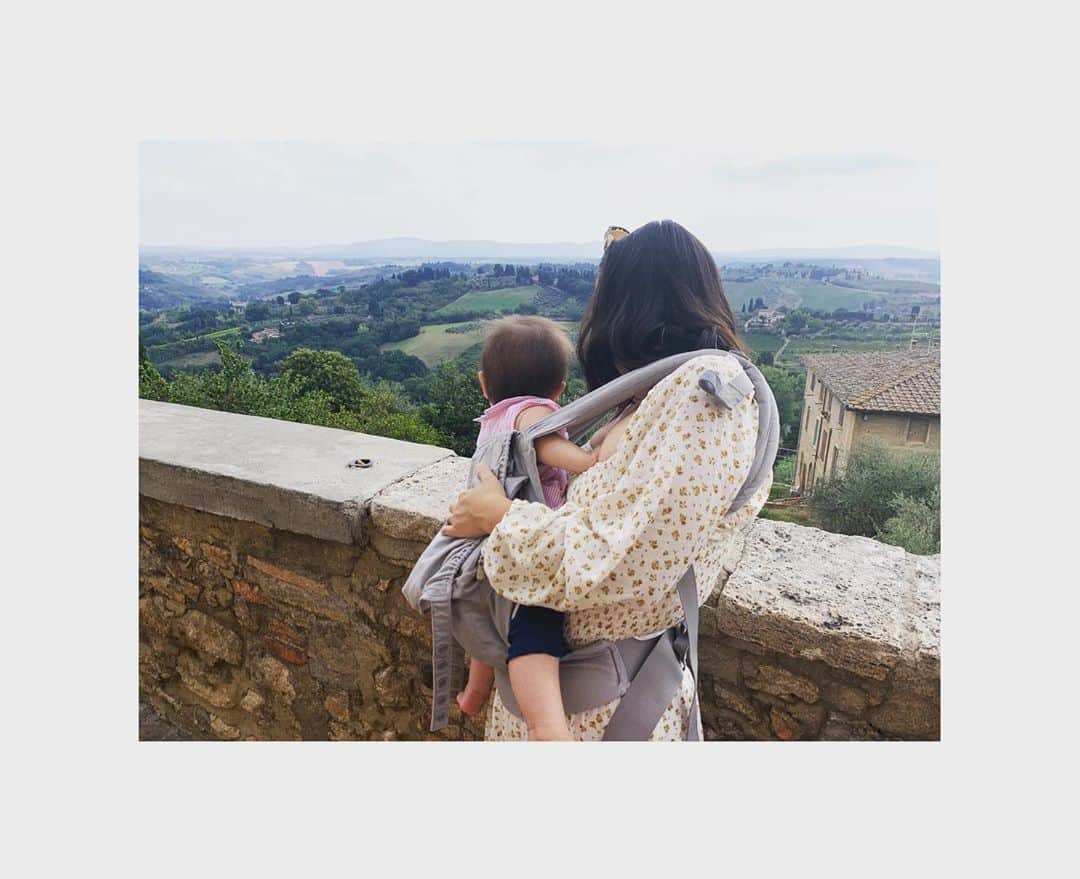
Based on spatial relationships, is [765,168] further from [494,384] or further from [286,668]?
[286,668]

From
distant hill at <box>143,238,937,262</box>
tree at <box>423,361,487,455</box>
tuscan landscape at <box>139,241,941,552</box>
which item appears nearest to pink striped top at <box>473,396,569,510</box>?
distant hill at <box>143,238,937,262</box>

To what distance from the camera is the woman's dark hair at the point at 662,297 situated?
1113 millimetres

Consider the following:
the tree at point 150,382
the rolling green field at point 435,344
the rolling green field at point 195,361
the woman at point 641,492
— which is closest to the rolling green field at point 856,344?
the rolling green field at point 435,344

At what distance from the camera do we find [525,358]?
53.8 inches

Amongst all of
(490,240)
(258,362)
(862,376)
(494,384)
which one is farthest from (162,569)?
(862,376)

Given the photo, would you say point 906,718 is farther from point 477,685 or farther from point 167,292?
point 167,292

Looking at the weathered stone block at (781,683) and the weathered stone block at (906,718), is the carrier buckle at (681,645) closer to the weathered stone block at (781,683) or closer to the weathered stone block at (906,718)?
the weathered stone block at (781,683)

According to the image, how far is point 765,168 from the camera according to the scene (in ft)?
9.62

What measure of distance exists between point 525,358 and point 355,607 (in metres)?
1.05

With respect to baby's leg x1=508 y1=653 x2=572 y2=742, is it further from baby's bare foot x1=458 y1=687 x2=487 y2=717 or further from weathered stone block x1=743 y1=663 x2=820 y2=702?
weathered stone block x1=743 y1=663 x2=820 y2=702

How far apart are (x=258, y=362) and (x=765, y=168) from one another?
14.2 ft

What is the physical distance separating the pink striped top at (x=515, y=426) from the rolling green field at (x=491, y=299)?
116 centimetres

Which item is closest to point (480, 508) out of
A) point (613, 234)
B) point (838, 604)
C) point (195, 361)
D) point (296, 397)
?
point (613, 234)

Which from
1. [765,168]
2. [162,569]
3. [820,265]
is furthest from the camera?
[820,265]
